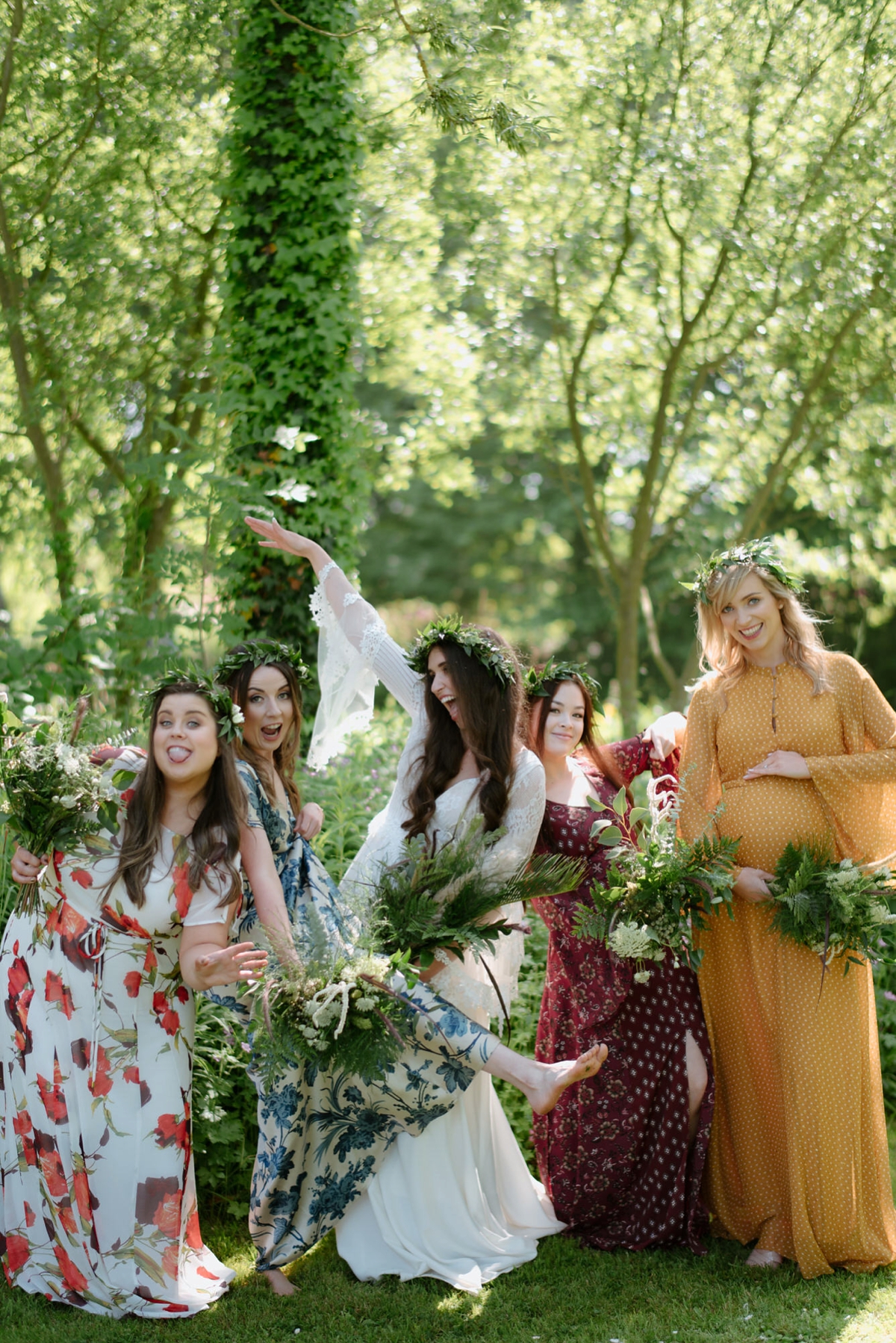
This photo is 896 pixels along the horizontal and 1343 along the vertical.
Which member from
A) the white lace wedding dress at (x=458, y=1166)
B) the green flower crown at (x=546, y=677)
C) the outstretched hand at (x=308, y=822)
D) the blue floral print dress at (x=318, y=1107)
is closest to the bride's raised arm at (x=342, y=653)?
the white lace wedding dress at (x=458, y=1166)

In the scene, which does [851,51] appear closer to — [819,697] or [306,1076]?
[819,697]

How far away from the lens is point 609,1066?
13.5 feet

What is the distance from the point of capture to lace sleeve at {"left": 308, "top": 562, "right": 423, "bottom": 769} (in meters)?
4.38

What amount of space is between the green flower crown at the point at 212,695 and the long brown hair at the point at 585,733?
3.75ft

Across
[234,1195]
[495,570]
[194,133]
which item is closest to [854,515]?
[194,133]

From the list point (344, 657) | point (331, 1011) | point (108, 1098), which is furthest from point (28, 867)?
point (344, 657)

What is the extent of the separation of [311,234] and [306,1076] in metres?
5.34

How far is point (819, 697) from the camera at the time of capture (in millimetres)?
4020

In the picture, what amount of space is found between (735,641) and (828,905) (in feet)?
3.22

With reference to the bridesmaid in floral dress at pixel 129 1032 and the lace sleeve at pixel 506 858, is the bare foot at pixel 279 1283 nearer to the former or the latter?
the bridesmaid in floral dress at pixel 129 1032

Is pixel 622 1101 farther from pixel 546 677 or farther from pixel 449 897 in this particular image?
pixel 546 677

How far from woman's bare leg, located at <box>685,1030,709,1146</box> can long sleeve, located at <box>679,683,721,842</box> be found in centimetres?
77

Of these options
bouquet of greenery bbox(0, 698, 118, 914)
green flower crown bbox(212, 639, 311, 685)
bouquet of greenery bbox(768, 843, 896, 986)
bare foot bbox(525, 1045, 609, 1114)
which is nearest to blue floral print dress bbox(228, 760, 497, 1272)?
bare foot bbox(525, 1045, 609, 1114)

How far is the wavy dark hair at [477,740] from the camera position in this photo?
387cm
